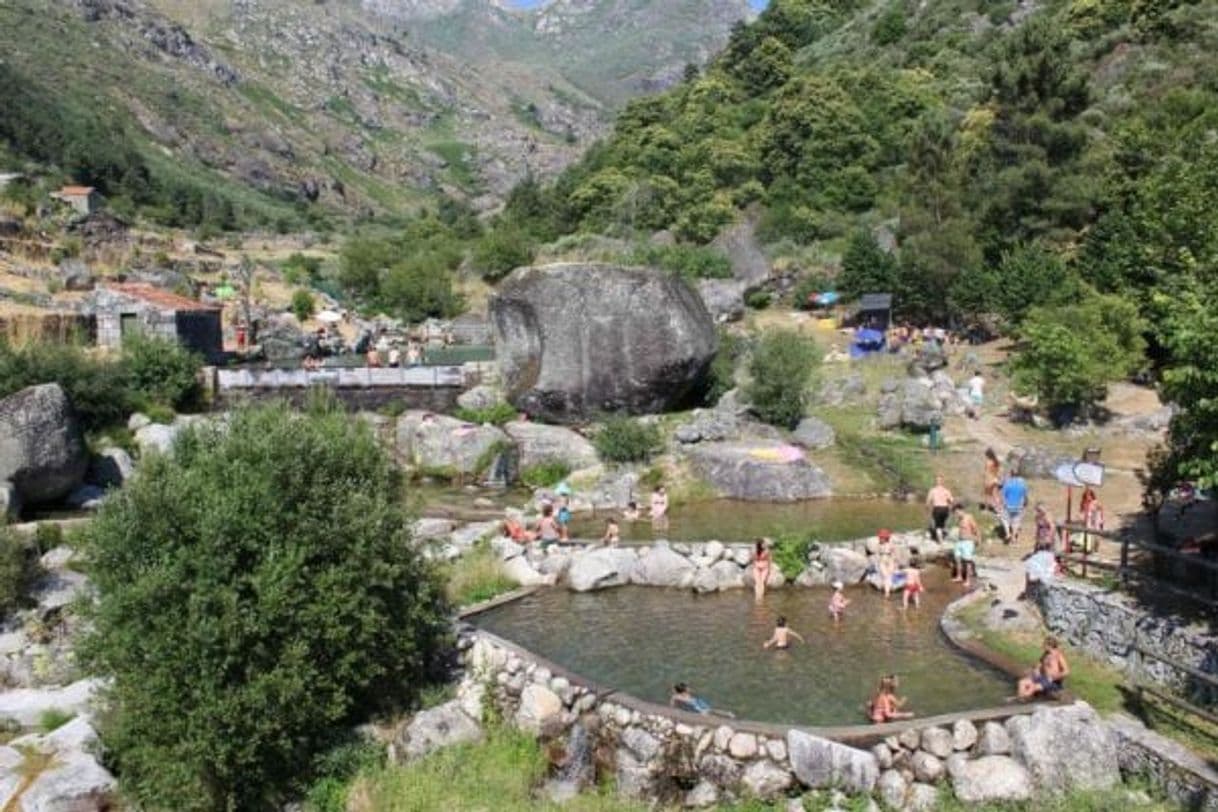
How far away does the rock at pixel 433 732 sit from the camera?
1400cm

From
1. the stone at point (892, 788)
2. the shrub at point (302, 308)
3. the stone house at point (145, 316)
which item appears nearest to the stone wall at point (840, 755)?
the stone at point (892, 788)

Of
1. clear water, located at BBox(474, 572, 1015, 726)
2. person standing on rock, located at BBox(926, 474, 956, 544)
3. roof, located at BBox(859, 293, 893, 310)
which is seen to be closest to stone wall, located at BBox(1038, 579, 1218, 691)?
clear water, located at BBox(474, 572, 1015, 726)

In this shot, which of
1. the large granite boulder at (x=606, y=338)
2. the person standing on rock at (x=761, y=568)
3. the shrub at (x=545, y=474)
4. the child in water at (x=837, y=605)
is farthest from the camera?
the large granite boulder at (x=606, y=338)

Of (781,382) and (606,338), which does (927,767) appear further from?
(606,338)

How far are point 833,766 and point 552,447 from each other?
66.3 ft

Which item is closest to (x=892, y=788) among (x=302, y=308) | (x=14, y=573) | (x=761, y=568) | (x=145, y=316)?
(x=761, y=568)

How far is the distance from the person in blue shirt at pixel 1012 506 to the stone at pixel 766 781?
11.1 m

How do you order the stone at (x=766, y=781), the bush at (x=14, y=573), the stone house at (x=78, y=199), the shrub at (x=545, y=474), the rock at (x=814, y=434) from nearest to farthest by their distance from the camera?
the stone at (x=766, y=781) < the bush at (x=14, y=573) < the shrub at (x=545, y=474) < the rock at (x=814, y=434) < the stone house at (x=78, y=199)

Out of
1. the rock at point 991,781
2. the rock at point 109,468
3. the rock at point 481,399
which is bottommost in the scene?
the rock at point 991,781

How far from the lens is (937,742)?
41.4ft

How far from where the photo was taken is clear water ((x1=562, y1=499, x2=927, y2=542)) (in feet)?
77.6

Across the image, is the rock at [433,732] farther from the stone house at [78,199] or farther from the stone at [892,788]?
the stone house at [78,199]

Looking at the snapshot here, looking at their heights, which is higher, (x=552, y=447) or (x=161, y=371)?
(x=161, y=371)

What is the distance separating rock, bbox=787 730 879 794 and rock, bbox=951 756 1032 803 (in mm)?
1053
